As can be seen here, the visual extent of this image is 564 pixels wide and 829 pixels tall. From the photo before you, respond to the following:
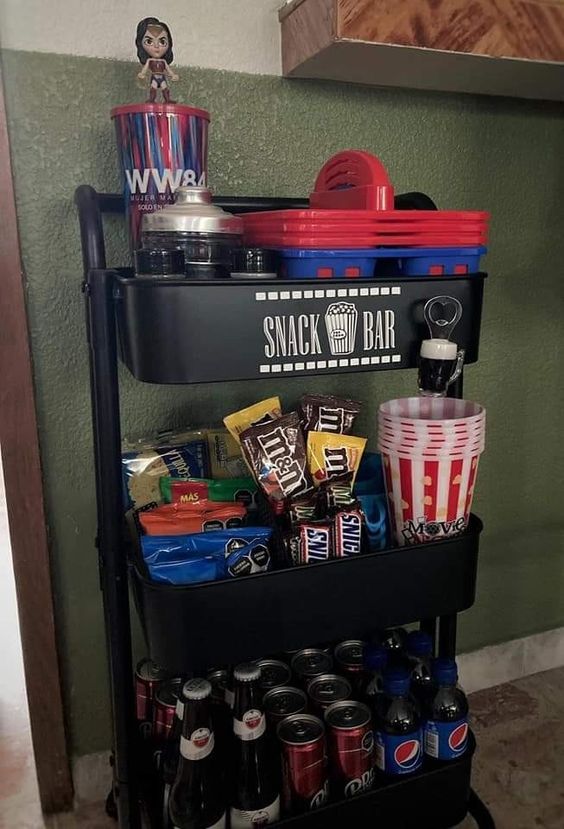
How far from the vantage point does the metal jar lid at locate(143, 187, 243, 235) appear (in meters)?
0.77

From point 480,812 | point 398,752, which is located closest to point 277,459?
point 398,752

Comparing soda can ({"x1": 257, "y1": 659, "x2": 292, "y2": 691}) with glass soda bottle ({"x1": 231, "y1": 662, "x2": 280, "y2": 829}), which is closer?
glass soda bottle ({"x1": 231, "y1": 662, "x2": 280, "y2": 829})

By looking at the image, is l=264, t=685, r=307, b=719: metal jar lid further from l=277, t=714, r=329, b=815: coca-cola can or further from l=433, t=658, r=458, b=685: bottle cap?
l=433, t=658, r=458, b=685: bottle cap

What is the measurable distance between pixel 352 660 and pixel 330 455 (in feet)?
1.33

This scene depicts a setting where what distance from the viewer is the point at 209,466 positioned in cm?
107

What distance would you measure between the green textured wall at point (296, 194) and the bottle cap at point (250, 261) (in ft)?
1.12

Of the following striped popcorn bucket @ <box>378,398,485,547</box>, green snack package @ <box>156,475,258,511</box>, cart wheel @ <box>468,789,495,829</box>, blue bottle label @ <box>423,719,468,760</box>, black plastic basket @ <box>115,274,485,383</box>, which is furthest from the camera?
cart wheel @ <box>468,789,495,829</box>

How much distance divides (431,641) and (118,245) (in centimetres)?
81

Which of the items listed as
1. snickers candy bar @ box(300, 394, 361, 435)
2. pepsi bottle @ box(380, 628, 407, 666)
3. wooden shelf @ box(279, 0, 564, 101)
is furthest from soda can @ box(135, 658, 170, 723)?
wooden shelf @ box(279, 0, 564, 101)

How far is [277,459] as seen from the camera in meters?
0.92

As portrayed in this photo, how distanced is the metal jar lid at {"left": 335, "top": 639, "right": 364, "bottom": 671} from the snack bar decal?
21.5 inches

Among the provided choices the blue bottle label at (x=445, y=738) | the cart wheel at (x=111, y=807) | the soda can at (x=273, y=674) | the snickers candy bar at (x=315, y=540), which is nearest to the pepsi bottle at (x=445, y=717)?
the blue bottle label at (x=445, y=738)

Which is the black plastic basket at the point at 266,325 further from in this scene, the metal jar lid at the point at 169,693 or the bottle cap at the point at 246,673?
the metal jar lid at the point at 169,693

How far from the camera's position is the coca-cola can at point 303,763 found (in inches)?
38.4
